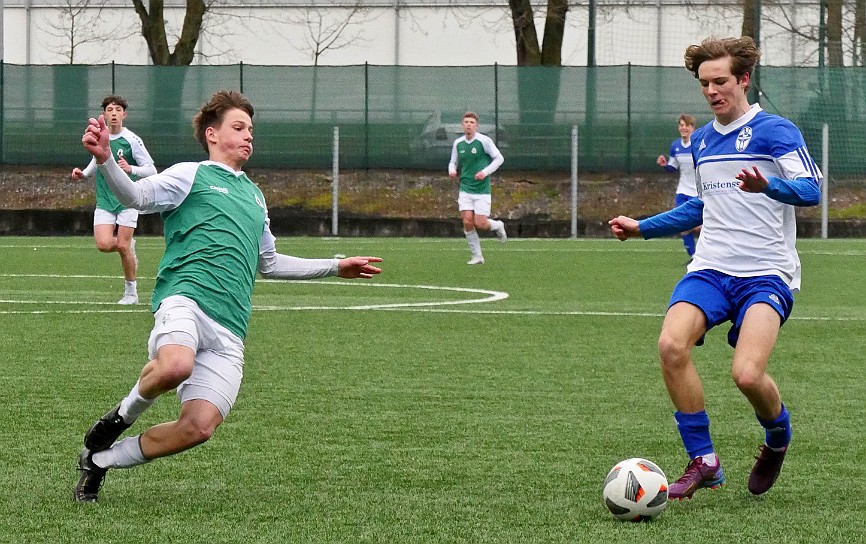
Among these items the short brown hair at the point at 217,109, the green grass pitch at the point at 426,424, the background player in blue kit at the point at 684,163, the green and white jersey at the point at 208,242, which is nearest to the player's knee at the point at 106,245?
the green grass pitch at the point at 426,424

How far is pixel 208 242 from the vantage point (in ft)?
19.3

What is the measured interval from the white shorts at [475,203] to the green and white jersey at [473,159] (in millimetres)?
96

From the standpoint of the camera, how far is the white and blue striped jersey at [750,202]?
6.12 meters

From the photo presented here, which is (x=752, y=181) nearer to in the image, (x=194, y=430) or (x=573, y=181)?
(x=194, y=430)

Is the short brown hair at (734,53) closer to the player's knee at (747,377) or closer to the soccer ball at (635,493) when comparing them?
the player's knee at (747,377)

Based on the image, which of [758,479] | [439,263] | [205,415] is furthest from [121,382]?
[439,263]

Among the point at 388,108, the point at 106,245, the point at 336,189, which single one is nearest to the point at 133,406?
the point at 106,245

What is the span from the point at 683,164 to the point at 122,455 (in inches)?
598

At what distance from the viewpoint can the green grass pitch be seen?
5.46 metres

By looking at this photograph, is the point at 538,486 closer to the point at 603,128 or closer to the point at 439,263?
the point at 439,263

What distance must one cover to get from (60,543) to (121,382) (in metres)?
3.98

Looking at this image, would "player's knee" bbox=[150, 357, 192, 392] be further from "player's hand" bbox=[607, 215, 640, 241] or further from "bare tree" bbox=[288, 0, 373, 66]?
"bare tree" bbox=[288, 0, 373, 66]

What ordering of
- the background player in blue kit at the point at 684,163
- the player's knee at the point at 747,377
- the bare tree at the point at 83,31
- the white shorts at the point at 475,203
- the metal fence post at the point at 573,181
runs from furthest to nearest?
the bare tree at the point at 83,31 → the metal fence post at the point at 573,181 → the white shorts at the point at 475,203 → the background player in blue kit at the point at 684,163 → the player's knee at the point at 747,377

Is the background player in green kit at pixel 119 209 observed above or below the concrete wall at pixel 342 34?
below
